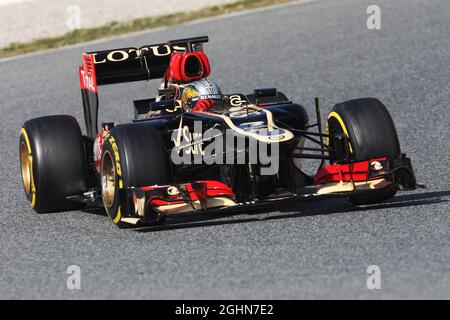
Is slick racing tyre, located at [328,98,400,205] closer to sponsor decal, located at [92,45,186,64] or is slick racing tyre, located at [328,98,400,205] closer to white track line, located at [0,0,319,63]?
sponsor decal, located at [92,45,186,64]

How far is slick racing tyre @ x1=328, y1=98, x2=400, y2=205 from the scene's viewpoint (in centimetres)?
871

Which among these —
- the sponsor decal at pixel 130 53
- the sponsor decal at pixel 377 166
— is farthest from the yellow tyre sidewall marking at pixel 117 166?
the sponsor decal at pixel 130 53

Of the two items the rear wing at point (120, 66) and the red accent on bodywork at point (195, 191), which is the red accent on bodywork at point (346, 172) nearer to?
the red accent on bodywork at point (195, 191)

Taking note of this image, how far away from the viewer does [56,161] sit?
9.47 meters

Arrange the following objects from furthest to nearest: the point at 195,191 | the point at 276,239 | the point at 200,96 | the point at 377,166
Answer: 1. the point at 200,96
2. the point at 377,166
3. the point at 195,191
4. the point at 276,239

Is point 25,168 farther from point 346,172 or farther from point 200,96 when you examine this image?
point 346,172

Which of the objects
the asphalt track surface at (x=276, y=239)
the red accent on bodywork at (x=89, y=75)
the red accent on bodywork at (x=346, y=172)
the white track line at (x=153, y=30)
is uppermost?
the white track line at (x=153, y=30)

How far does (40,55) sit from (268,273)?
1293cm

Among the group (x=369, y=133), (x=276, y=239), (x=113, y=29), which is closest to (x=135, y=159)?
(x=276, y=239)

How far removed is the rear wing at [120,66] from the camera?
1035 cm

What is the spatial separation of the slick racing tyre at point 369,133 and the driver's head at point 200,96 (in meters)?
1.12

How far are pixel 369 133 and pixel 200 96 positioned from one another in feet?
4.94

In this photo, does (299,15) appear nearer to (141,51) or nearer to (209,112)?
(141,51)
